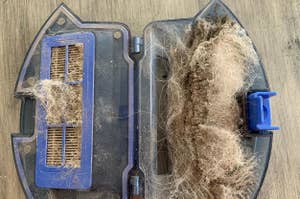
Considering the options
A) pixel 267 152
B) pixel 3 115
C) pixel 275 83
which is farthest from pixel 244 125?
pixel 3 115

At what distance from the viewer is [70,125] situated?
0.60 meters

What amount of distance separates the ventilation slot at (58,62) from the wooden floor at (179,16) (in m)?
0.13

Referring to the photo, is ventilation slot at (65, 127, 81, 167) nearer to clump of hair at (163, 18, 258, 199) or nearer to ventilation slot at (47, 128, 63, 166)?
ventilation slot at (47, 128, 63, 166)

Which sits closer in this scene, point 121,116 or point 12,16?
point 121,116

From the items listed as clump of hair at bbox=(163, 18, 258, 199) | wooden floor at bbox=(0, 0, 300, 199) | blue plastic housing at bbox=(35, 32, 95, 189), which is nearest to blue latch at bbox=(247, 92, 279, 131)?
clump of hair at bbox=(163, 18, 258, 199)

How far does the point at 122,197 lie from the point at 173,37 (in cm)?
32

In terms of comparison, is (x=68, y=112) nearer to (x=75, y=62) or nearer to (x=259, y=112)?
(x=75, y=62)

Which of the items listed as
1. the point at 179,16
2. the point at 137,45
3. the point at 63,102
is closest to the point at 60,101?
the point at 63,102

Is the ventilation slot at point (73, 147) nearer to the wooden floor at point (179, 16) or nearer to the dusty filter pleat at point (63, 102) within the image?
the dusty filter pleat at point (63, 102)

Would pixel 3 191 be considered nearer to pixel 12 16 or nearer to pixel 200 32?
pixel 12 16

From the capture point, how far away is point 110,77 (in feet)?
2.06

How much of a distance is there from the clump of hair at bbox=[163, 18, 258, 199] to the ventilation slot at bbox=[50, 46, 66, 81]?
0.21 meters

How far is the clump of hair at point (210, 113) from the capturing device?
1.73ft

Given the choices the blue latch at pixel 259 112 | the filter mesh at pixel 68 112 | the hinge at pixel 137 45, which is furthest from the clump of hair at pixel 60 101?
the blue latch at pixel 259 112
